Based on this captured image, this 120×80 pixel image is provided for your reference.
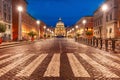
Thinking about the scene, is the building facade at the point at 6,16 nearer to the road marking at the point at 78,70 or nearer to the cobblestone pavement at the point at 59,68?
the cobblestone pavement at the point at 59,68

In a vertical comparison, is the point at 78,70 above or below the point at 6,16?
below

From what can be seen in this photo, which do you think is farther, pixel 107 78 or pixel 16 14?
pixel 16 14

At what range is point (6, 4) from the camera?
156 feet

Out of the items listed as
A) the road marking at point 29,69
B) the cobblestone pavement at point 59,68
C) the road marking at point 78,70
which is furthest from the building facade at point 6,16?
the road marking at point 78,70

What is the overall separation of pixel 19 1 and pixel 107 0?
27269mm

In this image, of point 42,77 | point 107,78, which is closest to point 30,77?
point 42,77

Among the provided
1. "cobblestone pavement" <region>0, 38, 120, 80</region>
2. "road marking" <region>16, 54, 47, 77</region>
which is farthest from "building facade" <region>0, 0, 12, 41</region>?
"road marking" <region>16, 54, 47, 77</region>

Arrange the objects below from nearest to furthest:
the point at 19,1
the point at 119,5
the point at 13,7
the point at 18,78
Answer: the point at 18,78
the point at 119,5
the point at 13,7
the point at 19,1

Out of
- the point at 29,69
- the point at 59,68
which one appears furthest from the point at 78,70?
the point at 29,69

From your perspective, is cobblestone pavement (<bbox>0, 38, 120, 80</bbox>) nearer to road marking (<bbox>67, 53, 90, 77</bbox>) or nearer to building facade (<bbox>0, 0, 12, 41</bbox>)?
road marking (<bbox>67, 53, 90, 77</bbox>)

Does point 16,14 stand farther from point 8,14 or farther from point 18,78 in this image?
point 18,78

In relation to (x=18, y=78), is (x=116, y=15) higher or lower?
higher

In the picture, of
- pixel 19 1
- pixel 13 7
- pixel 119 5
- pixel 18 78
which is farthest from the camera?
pixel 19 1

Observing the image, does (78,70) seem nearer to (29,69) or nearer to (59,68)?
(59,68)
